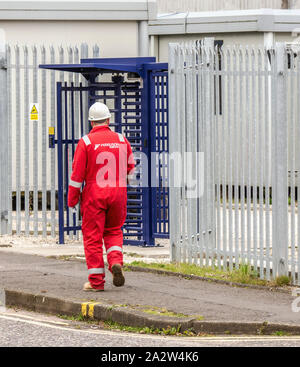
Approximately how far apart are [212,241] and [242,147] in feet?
4.19

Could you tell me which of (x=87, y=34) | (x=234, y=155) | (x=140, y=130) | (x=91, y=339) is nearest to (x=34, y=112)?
(x=140, y=130)

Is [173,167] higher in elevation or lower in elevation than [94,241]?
higher

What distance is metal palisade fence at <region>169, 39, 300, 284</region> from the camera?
38.9ft

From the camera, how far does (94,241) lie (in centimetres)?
1127

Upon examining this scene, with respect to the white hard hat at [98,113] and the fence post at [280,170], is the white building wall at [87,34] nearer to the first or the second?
the fence post at [280,170]

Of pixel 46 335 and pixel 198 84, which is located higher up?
pixel 198 84

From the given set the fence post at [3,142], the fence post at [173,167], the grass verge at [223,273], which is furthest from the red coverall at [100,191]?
the fence post at [3,142]

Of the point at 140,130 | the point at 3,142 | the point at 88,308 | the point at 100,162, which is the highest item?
the point at 140,130

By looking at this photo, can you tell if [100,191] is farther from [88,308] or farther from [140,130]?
[140,130]

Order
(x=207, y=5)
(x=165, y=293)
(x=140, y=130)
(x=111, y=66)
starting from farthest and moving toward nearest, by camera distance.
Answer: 1. (x=207, y=5)
2. (x=140, y=130)
3. (x=111, y=66)
4. (x=165, y=293)

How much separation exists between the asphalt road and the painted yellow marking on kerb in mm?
219

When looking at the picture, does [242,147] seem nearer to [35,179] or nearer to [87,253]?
[87,253]

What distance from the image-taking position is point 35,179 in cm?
1619

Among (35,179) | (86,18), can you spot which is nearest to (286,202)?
(35,179)
